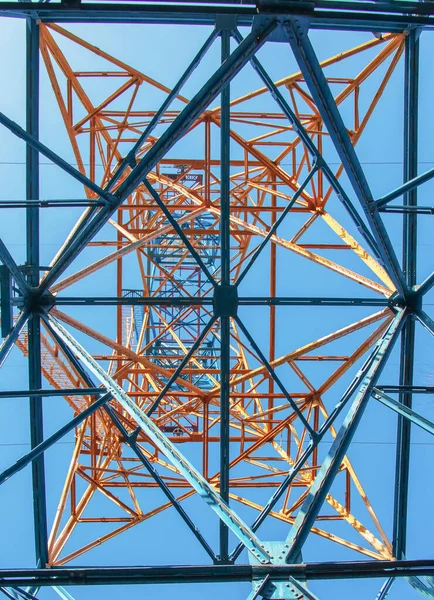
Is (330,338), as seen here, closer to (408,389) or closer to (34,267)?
(408,389)

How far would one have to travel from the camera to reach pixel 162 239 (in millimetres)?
20250

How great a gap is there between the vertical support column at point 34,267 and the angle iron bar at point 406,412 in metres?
5.85

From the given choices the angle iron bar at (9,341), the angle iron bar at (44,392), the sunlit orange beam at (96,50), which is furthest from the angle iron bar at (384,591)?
the sunlit orange beam at (96,50)

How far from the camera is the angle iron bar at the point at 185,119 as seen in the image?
7.67 meters

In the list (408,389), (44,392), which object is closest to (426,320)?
(408,389)

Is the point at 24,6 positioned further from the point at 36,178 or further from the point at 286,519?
the point at 286,519

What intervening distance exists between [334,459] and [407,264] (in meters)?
4.94

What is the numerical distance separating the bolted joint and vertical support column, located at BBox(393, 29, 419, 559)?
3.15m

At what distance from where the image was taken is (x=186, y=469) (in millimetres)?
7473

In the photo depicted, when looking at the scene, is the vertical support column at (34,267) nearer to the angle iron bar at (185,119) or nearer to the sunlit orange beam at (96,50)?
the sunlit orange beam at (96,50)

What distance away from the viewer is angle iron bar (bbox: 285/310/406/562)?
272 inches

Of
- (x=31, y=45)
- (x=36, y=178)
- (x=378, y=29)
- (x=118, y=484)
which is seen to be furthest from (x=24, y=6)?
(x=118, y=484)

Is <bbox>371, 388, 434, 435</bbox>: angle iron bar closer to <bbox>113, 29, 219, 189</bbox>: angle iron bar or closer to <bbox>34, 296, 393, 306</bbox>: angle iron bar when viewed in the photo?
<bbox>34, 296, 393, 306</bbox>: angle iron bar

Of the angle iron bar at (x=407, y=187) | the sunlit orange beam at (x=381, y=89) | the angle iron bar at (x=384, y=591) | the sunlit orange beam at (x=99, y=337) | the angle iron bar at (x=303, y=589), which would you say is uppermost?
the sunlit orange beam at (x=381, y=89)
